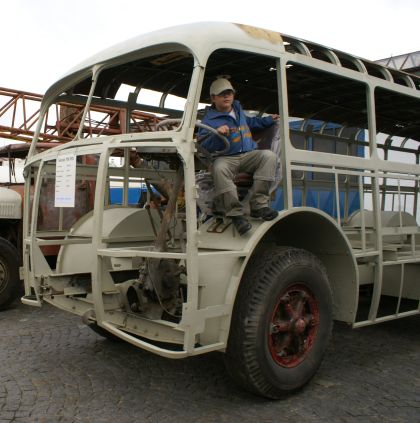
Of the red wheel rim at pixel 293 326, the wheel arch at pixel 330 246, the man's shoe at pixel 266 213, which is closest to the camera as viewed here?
the man's shoe at pixel 266 213

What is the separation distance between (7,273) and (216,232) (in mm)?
3947

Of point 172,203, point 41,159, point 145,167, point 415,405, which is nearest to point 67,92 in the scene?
point 41,159

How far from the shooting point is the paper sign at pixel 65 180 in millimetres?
3846

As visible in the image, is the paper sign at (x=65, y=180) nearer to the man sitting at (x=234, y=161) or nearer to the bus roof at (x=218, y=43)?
the bus roof at (x=218, y=43)

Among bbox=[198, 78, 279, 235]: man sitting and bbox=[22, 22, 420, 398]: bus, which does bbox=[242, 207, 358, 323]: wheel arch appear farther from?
bbox=[198, 78, 279, 235]: man sitting

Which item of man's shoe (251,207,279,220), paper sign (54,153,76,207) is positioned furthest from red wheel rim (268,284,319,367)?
paper sign (54,153,76,207)

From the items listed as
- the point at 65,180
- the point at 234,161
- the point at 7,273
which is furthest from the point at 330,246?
the point at 7,273

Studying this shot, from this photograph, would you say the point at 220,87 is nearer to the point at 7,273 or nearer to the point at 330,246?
the point at 330,246

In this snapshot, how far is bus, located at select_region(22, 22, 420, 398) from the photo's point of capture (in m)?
3.34

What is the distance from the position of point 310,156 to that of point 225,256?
111 centimetres

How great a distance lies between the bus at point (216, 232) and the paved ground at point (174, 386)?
24 centimetres

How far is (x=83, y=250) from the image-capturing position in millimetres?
4520

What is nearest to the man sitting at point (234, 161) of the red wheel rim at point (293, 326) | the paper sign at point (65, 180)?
the red wheel rim at point (293, 326)

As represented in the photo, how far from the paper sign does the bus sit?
1cm
